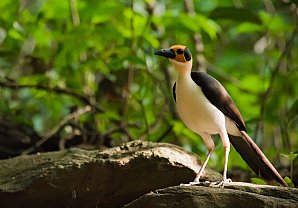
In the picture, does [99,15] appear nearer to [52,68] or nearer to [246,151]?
[52,68]

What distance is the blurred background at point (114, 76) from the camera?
185 inches

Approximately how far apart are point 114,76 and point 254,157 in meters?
2.44

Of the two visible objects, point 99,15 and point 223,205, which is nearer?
point 223,205

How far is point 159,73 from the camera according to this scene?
245 inches

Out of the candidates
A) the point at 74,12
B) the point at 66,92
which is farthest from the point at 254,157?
the point at 74,12

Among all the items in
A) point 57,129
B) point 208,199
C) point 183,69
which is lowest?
point 57,129

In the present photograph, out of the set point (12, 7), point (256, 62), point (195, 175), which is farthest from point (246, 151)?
point (256, 62)

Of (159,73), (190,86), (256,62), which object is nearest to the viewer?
(190,86)

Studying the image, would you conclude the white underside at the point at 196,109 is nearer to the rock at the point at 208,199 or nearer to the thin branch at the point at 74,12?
the rock at the point at 208,199

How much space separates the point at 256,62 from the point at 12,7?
3.00 meters

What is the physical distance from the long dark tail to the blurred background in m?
0.64

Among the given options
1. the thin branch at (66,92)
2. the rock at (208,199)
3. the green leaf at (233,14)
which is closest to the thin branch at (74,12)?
the thin branch at (66,92)

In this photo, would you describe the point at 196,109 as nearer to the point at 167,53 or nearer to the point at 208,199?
the point at 167,53

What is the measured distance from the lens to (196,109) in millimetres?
3102
